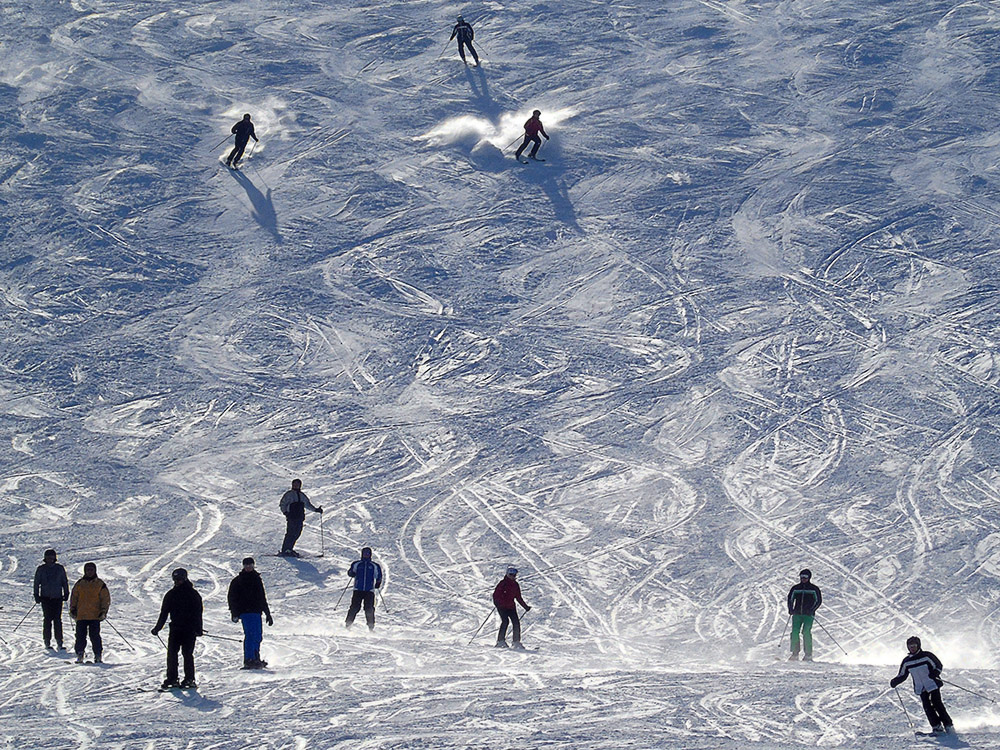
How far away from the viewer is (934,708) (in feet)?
33.0

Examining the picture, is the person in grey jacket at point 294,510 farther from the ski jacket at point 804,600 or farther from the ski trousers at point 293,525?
the ski jacket at point 804,600

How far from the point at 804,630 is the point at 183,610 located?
270 inches

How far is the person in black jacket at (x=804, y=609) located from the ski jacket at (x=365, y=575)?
4445mm

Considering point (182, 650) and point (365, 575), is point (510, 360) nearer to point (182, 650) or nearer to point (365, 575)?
point (365, 575)

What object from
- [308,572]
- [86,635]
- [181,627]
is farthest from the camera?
[308,572]

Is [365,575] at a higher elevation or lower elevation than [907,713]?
higher

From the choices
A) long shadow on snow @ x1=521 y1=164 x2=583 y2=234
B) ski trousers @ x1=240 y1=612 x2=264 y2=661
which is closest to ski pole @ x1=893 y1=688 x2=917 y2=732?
ski trousers @ x1=240 y1=612 x2=264 y2=661

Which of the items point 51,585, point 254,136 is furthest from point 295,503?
point 254,136

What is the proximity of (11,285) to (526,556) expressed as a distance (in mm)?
11548

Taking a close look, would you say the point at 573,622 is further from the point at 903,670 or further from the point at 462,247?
the point at 462,247

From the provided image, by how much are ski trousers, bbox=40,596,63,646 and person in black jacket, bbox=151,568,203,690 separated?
2747 mm

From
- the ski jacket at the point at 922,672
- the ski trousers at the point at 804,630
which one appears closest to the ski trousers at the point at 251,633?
the ski jacket at the point at 922,672

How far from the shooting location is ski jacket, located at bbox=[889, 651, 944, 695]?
33.0 feet

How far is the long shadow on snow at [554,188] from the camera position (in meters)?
25.0
